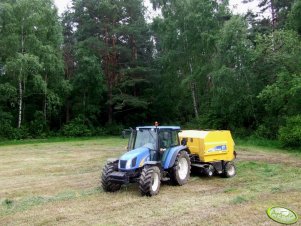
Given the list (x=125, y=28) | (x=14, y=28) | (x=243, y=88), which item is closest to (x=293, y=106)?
(x=243, y=88)

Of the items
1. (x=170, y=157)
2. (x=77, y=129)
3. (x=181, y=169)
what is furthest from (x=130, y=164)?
(x=77, y=129)

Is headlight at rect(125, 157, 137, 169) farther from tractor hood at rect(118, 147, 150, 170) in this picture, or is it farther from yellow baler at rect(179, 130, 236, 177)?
yellow baler at rect(179, 130, 236, 177)

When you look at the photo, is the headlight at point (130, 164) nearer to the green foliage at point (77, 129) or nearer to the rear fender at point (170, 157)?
the rear fender at point (170, 157)

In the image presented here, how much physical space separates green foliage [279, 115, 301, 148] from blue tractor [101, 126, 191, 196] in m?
10.1

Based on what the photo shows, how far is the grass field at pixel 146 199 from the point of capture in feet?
22.1

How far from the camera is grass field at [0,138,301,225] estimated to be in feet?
22.1

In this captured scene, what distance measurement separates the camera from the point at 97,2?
34.6 meters

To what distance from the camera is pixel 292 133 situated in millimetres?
18766

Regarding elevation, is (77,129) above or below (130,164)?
above

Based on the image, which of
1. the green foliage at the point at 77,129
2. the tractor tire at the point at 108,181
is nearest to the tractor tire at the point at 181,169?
the tractor tire at the point at 108,181
